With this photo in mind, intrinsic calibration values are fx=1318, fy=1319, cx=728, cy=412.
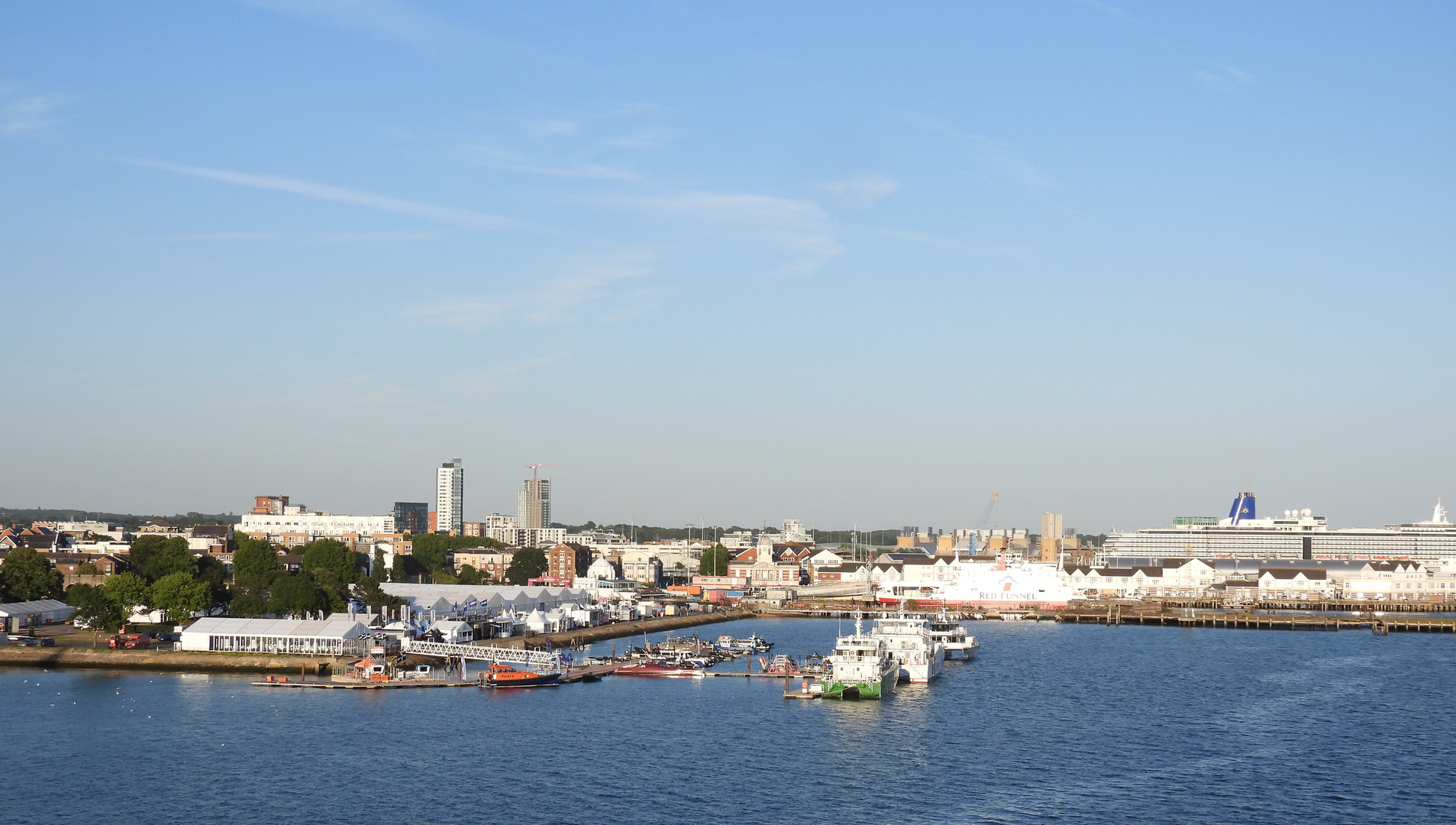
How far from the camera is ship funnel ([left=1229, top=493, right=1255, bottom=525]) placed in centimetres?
17100

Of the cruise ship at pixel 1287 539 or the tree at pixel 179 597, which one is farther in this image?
the cruise ship at pixel 1287 539

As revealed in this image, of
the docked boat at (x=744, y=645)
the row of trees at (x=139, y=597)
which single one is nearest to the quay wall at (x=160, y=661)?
the row of trees at (x=139, y=597)

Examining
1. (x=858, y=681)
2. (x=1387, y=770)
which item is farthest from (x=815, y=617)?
(x=1387, y=770)

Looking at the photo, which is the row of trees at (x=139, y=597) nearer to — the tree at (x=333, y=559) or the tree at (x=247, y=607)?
the tree at (x=247, y=607)

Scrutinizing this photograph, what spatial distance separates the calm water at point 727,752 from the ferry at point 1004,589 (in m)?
55.0

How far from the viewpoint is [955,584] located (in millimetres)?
117125

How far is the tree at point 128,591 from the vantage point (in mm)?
67000

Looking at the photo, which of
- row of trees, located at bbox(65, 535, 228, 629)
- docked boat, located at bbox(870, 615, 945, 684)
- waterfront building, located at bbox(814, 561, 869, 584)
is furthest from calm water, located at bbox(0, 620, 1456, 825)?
waterfront building, located at bbox(814, 561, 869, 584)

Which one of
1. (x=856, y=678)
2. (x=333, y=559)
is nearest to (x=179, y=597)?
(x=333, y=559)

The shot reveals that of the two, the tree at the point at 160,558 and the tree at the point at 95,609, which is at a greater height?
the tree at the point at 160,558

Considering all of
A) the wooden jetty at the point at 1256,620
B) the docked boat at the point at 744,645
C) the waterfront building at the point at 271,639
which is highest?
the waterfront building at the point at 271,639

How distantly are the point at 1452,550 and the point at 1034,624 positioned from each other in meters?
83.8

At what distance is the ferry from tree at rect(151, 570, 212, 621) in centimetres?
6166

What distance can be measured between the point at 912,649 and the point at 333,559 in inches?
1943
